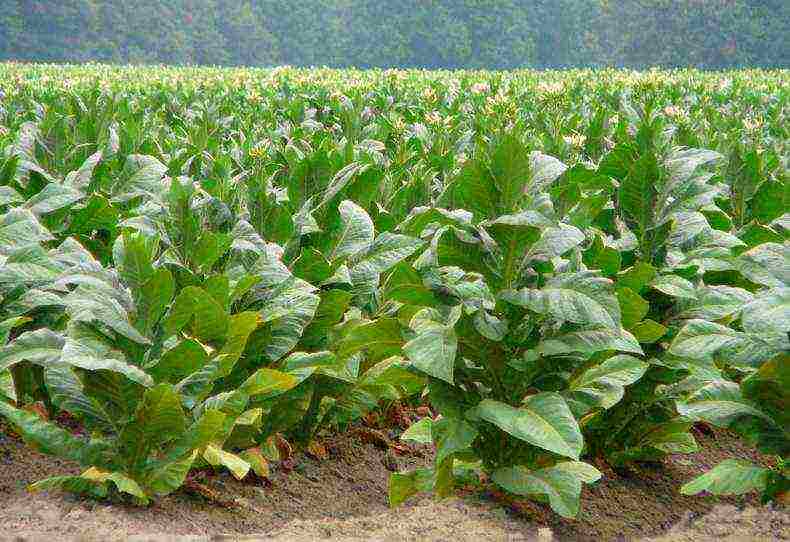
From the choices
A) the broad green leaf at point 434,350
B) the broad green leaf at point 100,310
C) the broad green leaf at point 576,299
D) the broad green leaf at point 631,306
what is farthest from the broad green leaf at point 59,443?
the broad green leaf at point 631,306

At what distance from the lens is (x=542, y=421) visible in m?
3.08

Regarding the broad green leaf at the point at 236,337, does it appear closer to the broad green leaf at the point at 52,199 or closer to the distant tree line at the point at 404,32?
the broad green leaf at the point at 52,199

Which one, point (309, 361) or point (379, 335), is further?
point (309, 361)

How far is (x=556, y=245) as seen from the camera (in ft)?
10.5

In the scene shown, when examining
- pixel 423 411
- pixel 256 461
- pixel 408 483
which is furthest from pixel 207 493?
pixel 423 411

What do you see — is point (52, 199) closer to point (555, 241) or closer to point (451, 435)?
point (451, 435)

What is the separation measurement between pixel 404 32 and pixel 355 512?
2268 inches

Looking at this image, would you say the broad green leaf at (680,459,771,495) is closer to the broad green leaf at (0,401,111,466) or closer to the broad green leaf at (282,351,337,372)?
the broad green leaf at (282,351,337,372)

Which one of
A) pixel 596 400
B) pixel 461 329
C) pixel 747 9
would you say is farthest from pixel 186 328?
pixel 747 9

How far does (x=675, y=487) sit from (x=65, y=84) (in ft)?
37.4

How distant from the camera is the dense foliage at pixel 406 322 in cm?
312

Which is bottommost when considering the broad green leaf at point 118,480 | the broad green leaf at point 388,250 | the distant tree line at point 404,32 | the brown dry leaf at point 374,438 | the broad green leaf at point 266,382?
the broad green leaf at point 118,480

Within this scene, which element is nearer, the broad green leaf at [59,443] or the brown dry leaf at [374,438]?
the broad green leaf at [59,443]

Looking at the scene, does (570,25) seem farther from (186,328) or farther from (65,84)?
(186,328)
